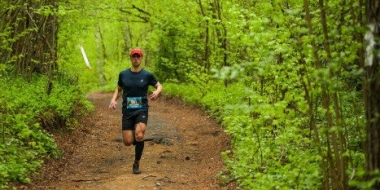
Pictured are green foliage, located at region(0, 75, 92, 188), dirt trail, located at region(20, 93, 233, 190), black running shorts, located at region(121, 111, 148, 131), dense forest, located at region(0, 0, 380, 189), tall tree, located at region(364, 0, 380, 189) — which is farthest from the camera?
black running shorts, located at region(121, 111, 148, 131)

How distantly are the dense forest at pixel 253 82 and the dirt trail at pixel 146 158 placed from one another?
0.44 m

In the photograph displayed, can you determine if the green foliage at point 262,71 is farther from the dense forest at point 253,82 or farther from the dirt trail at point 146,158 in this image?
the dirt trail at point 146,158

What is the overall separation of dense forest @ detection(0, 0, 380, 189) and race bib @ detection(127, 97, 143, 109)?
1.72 m

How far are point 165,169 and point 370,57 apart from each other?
6470 millimetres

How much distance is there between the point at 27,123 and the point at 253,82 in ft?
15.3

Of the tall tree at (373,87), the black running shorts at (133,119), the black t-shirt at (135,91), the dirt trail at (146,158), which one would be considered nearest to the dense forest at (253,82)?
the tall tree at (373,87)

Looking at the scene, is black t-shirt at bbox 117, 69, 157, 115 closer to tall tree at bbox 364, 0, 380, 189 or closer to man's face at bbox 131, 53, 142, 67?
man's face at bbox 131, 53, 142, 67

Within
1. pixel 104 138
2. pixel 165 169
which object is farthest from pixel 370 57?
pixel 104 138

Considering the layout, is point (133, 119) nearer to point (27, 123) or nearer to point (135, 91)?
point (135, 91)

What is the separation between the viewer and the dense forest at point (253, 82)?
4863 mm

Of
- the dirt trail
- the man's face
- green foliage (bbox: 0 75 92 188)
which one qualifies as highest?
the man's face

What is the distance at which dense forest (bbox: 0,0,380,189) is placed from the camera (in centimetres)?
486

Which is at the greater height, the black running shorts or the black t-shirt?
the black t-shirt

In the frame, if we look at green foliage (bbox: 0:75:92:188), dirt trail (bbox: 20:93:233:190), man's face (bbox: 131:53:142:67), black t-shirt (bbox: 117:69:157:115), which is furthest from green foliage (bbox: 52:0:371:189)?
green foliage (bbox: 0:75:92:188)
